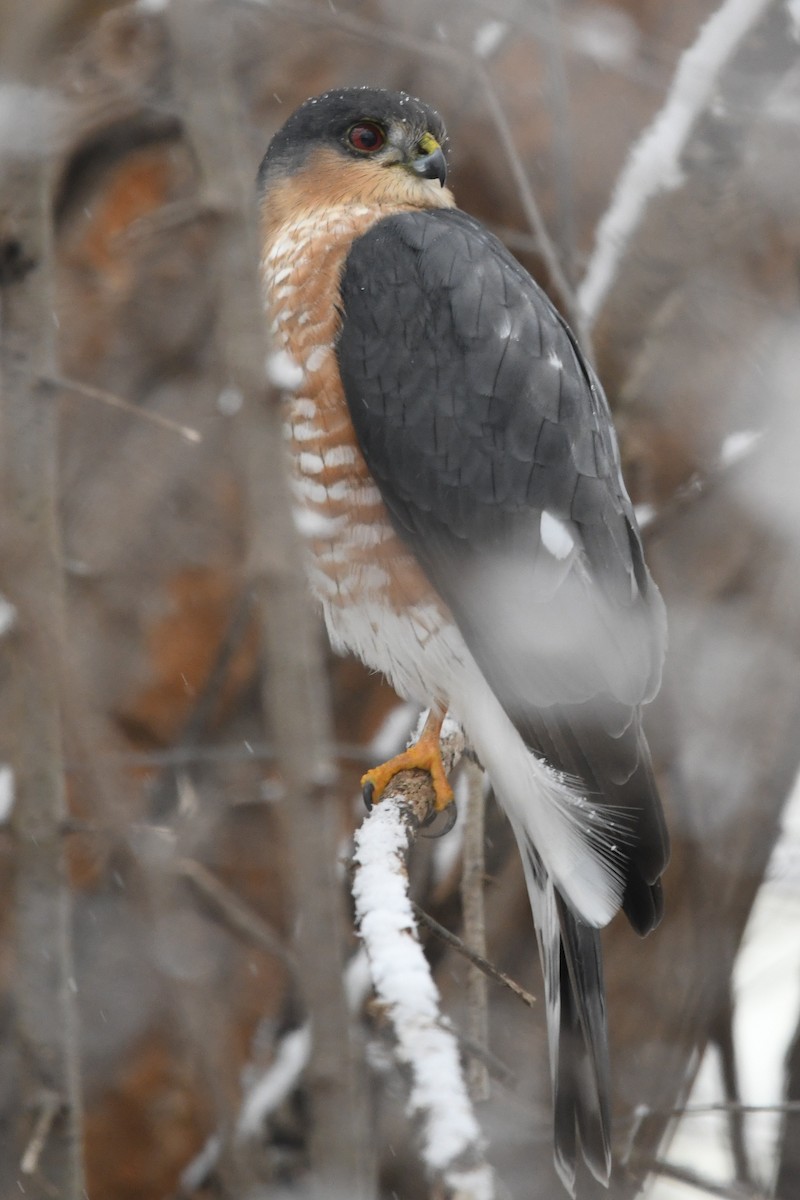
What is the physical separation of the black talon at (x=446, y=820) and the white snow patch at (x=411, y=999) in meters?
0.79

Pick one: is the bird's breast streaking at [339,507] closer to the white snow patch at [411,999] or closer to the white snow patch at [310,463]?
the white snow patch at [310,463]

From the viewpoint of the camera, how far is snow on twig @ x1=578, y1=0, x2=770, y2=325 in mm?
3277

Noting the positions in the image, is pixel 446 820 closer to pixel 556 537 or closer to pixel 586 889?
pixel 586 889

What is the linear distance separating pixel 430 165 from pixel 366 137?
0.59ft

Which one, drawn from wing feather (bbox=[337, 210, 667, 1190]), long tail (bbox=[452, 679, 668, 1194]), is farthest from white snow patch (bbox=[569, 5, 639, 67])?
long tail (bbox=[452, 679, 668, 1194])

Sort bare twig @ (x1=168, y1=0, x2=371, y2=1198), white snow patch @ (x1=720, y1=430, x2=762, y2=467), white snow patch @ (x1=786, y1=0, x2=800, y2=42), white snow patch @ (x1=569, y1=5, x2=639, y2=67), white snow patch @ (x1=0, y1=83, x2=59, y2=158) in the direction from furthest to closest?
white snow patch @ (x1=569, y1=5, x2=639, y2=67) < white snow patch @ (x1=786, y1=0, x2=800, y2=42) < white snow patch @ (x1=720, y1=430, x2=762, y2=467) < white snow patch @ (x1=0, y1=83, x2=59, y2=158) < bare twig @ (x1=168, y1=0, x2=371, y2=1198)

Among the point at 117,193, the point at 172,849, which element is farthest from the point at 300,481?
the point at 117,193

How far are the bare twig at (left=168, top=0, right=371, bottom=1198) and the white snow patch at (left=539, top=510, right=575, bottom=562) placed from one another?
1.00 m

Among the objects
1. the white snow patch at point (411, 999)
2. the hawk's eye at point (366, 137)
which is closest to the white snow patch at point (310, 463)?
the hawk's eye at point (366, 137)

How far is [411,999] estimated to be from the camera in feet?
4.83

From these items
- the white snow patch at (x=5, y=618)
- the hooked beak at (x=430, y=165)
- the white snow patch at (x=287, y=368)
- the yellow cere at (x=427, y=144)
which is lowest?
Answer: the white snow patch at (x=5, y=618)

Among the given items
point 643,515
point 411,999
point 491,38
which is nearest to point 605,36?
point 491,38

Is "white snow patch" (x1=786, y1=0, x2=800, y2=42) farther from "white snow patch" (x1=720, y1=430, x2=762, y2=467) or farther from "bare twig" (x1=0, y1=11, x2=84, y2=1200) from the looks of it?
"bare twig" (x1=0, y1=11, x2=84, y2=1200)

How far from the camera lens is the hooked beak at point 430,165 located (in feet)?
10.5
